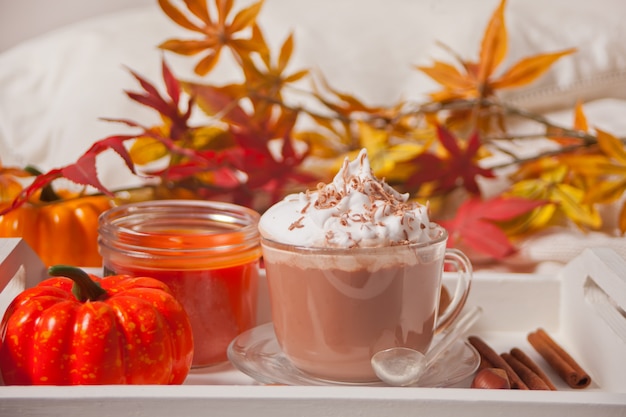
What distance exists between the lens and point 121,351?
0.65m

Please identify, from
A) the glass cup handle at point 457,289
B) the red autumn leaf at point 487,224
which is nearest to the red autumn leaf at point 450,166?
the red autumn leaf at point 487,224

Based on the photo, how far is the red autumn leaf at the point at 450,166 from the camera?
1.21 meters

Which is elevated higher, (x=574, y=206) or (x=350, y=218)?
(x=350, y=218)

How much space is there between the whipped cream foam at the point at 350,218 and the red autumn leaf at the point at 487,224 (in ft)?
1.42

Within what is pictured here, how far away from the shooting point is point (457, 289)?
2.61 feet

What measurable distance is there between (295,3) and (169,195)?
1.22 meters

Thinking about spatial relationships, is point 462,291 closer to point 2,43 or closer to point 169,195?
point 169,195

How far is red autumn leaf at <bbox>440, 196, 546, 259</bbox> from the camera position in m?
1.16

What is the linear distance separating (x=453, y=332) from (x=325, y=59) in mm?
1188

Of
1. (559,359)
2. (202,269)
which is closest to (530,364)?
(559,359)

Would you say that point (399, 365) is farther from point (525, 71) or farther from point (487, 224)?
point (525, 71)

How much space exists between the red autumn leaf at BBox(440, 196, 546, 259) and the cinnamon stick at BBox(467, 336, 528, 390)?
0.29 m

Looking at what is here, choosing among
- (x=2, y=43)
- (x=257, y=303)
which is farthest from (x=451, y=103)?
(x=2, y=43)

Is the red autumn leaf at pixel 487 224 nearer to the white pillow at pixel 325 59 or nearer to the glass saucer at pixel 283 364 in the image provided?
the glass saucer at pixel 283 364
